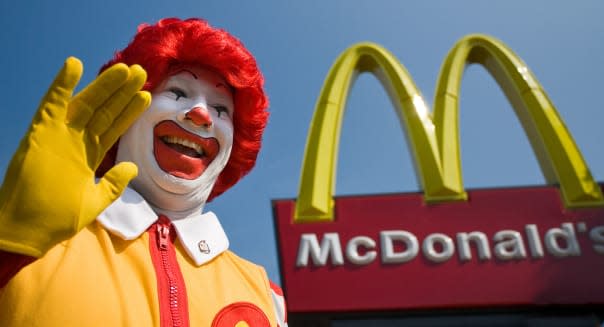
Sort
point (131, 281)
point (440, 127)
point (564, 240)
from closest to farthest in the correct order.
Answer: point (131, 281)
point (564, 240)
point (440, 127)

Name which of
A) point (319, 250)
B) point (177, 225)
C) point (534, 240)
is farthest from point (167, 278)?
point (534, 240)

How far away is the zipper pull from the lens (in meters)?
1.42

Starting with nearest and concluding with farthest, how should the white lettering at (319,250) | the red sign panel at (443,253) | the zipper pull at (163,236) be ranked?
the zipper pull at (163,236) < the red sign panel at (443,253) < the white lettering at (319,250)

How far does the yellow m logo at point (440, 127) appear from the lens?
18.9ft

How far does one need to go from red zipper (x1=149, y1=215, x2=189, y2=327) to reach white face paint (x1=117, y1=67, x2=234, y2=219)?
0.10 metres

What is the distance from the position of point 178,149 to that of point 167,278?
0.41m

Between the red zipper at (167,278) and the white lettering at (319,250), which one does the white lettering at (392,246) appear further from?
the red zipper at (167,278)

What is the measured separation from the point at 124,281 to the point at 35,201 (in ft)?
1.21

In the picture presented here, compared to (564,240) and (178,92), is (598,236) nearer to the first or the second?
(564,240)

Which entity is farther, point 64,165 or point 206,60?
point 206,60

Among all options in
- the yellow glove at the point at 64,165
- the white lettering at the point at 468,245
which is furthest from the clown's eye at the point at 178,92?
the white lettering at the point at 468,245

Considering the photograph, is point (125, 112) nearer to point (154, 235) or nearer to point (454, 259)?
point (154, 235)

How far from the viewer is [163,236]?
4.74 feet

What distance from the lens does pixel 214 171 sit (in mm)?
1652
